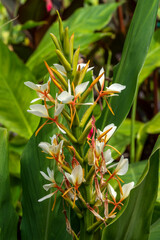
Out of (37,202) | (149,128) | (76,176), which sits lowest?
(149,128)

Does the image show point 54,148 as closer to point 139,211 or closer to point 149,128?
point 139,211

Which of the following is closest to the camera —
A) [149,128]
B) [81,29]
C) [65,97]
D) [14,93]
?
[65,97]

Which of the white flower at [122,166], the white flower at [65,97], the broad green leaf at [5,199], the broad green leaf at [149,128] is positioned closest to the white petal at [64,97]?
the white flower at [65,97]

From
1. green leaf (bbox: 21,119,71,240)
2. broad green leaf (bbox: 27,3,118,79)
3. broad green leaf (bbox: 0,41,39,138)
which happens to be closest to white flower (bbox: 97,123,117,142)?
green leaf (bbox: 21,119,71,240)

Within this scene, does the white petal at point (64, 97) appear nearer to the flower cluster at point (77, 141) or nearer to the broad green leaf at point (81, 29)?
the flower cluster at point (77, 141)

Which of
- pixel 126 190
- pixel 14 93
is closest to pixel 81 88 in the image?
pixel 126 190

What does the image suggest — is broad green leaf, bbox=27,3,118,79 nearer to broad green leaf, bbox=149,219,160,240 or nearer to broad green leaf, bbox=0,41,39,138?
broad green leaf, bbox=0,41,39,138

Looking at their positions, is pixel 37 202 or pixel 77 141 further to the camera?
pixel 37 202
